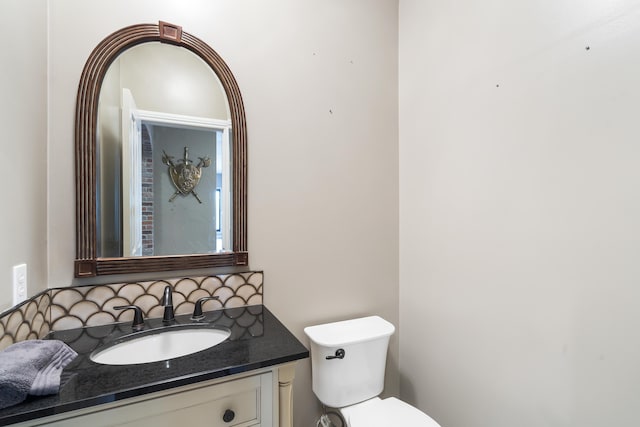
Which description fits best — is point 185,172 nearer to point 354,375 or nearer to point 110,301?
point 110,301

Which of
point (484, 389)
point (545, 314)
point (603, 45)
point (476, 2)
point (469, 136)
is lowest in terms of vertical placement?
point (484, 389)

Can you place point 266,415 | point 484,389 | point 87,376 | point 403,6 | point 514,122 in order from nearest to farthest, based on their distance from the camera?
1. point 87,376
2. point 266,415
3. point 514,122
4. point 484,389
5. point 403,6

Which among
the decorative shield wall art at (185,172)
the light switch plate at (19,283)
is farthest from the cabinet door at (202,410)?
the decorative shield wall art at (185,172)

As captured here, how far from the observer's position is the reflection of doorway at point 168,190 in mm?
1168

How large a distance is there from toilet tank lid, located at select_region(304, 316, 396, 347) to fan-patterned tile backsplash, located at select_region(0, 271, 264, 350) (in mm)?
330

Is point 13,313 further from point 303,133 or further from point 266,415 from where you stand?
point 303,133

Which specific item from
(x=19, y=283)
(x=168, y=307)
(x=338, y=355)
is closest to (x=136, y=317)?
(x=168, y=307)

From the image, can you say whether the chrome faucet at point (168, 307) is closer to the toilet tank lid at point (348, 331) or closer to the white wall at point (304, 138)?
the white wall at point (304, 138)

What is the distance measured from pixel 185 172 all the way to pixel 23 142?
19.4 inches

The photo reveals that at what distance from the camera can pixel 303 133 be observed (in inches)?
58.6

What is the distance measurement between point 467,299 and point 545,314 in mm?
320

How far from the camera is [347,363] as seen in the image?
4.50 feet

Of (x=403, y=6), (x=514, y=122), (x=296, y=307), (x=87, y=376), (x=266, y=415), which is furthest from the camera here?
(x=403, y=6)

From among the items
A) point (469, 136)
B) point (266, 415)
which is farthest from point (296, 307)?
point (469, 136)
